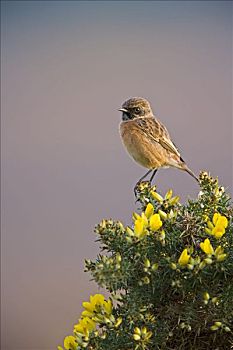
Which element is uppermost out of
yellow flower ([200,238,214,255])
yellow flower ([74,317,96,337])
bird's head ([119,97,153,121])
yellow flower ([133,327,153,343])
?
bird's head ([119,97,153,121])

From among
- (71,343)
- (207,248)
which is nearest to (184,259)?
(207,248)

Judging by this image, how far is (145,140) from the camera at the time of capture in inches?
106

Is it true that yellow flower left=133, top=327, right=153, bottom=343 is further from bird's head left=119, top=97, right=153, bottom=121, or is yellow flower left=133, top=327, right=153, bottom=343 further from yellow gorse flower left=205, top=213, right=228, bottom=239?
bird's head left=119, top=97, right=153, bottom=121

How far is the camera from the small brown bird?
105 inches

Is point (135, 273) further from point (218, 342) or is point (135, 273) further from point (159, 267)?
point (218, 342)

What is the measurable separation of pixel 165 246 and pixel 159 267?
43mm

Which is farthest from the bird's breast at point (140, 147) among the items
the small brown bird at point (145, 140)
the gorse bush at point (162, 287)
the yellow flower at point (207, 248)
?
the yellow flower at point (207, 248)

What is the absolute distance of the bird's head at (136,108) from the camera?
2.67 m

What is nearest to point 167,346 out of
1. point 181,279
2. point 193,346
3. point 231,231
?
point 193,346

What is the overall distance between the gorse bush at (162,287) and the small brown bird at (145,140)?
4.92 feet

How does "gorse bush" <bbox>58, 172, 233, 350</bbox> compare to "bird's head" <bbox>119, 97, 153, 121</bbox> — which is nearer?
"gorse bush" <bbox>58, 172, 233, 350</bbox>

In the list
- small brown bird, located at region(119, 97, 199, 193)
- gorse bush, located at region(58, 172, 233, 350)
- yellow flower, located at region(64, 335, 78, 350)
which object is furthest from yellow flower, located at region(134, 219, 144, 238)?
small brown bird, located at region(119, 97, 199, 193)

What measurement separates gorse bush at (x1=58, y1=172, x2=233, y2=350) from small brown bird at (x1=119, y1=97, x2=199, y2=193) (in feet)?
4.92

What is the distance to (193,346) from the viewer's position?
1118mm
